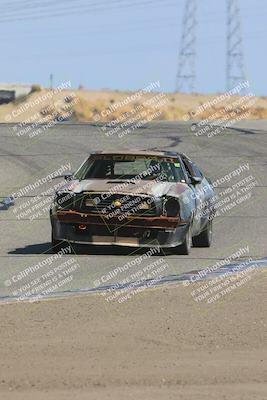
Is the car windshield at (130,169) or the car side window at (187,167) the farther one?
the car side window at (187,167)

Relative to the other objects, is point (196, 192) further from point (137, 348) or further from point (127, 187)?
point (137, 348)

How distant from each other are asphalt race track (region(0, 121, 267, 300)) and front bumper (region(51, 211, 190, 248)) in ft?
0.77

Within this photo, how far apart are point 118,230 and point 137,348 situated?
21.2 feet

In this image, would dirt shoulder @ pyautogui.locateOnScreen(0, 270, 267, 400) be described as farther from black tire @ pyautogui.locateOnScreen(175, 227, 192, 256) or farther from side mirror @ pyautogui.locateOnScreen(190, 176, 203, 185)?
side mirror @ pyautogui.locateOnScreen(190, 176, 203, 185)

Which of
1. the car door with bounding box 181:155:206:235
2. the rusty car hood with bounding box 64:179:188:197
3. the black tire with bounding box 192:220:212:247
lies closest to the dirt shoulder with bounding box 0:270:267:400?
the rusty car hood with bounding box 64:179:188:197

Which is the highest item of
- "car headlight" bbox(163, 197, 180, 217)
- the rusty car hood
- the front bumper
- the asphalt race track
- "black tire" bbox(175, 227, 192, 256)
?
the rusty car hood

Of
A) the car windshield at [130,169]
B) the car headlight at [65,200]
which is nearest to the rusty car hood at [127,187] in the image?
the car headlight at [65,200]

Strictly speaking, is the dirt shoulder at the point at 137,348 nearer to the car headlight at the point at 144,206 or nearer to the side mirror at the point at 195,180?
the car headlight at the point at 144,206

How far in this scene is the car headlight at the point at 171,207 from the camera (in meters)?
15.0

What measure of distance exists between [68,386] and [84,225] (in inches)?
308

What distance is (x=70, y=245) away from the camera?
617 inches

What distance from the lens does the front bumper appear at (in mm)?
14984

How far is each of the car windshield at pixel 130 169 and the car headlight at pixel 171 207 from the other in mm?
874

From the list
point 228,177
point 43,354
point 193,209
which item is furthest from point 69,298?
point 228,177
